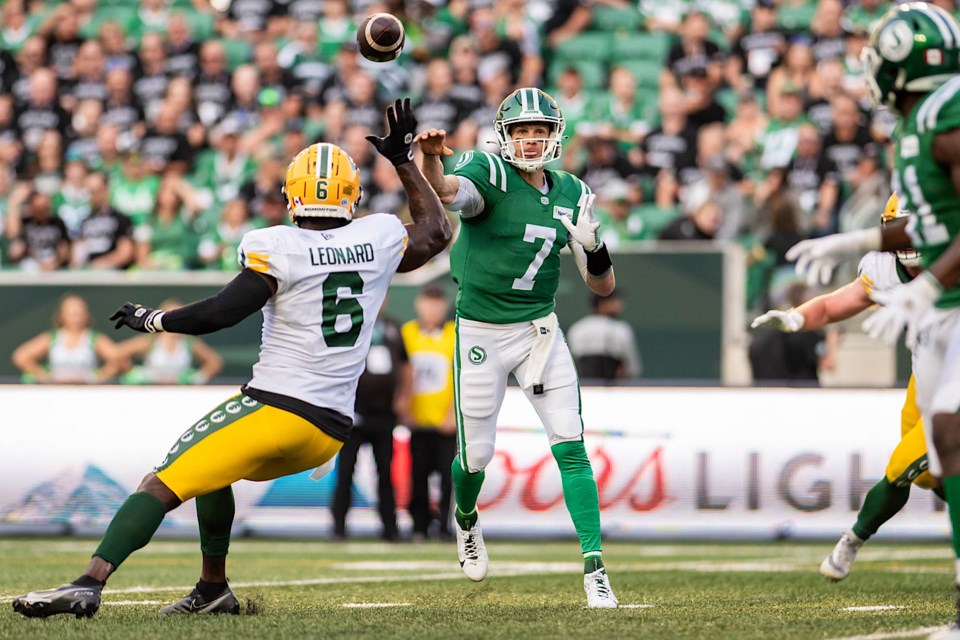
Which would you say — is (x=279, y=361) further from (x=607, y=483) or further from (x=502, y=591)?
(x=607, y=483)

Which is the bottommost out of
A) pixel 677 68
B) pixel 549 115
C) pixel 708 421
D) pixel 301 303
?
pixel 708 421

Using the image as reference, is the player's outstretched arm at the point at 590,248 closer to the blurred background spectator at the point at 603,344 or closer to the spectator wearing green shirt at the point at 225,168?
the blurred background spectator at the point at 603,344

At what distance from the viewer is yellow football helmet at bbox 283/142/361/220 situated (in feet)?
19.4

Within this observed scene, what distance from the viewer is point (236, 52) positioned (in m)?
16.7

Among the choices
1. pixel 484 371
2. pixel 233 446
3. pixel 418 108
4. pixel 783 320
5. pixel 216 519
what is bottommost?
pixel 216 519

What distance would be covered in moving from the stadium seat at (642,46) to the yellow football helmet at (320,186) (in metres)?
10.2

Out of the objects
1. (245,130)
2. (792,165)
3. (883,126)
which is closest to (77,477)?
(245,130)

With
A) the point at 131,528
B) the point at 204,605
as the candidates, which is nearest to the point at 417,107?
the point at 204,605

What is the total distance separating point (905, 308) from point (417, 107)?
10.8 metres

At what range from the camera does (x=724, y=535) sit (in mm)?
11055

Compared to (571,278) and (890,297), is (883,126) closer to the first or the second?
(571,278)

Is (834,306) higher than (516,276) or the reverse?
the reverse

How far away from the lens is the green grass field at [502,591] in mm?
5410

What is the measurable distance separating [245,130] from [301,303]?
10.1 m
